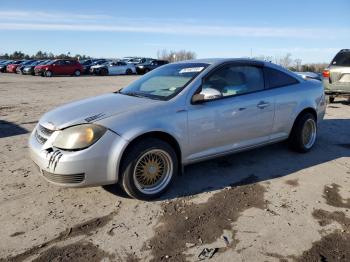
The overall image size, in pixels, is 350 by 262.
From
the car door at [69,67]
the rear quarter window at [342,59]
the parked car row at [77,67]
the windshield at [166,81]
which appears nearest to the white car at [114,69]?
the parked car row at [77,67]

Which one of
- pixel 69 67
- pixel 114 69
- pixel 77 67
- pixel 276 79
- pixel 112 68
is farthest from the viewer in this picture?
pixel 114 69

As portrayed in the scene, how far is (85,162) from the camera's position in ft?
12.8

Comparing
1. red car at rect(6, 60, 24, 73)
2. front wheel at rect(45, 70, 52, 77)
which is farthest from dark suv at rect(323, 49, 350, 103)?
red car at rect(6, 60, 24, 73)

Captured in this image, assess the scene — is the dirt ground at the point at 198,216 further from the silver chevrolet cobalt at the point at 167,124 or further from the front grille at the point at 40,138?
the front grille at the point at 40,138

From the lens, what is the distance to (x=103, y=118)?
4.14 m

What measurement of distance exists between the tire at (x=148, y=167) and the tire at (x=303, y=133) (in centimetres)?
Result: 248

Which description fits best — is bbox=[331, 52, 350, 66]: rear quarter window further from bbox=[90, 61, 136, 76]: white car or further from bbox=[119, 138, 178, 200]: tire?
bbox=[90, 61, 136, 76]: white car

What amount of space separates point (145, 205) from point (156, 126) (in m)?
0.90

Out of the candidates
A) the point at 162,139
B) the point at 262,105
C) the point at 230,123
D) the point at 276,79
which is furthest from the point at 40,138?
the point at 276,79

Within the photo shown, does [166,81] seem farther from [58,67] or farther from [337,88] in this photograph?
[58,67]

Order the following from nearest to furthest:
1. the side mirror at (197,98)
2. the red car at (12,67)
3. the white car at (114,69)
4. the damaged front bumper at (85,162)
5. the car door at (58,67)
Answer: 1. the damaged front bumper at (85,162)
2. the side mirror at (197,98)
3. the car door at (58,67)
4. the white car at (114,69)
5. the red car at (12,67)

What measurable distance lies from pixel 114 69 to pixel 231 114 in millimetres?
34147

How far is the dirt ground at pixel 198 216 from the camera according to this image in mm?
3336

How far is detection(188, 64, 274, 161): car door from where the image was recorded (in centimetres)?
469
